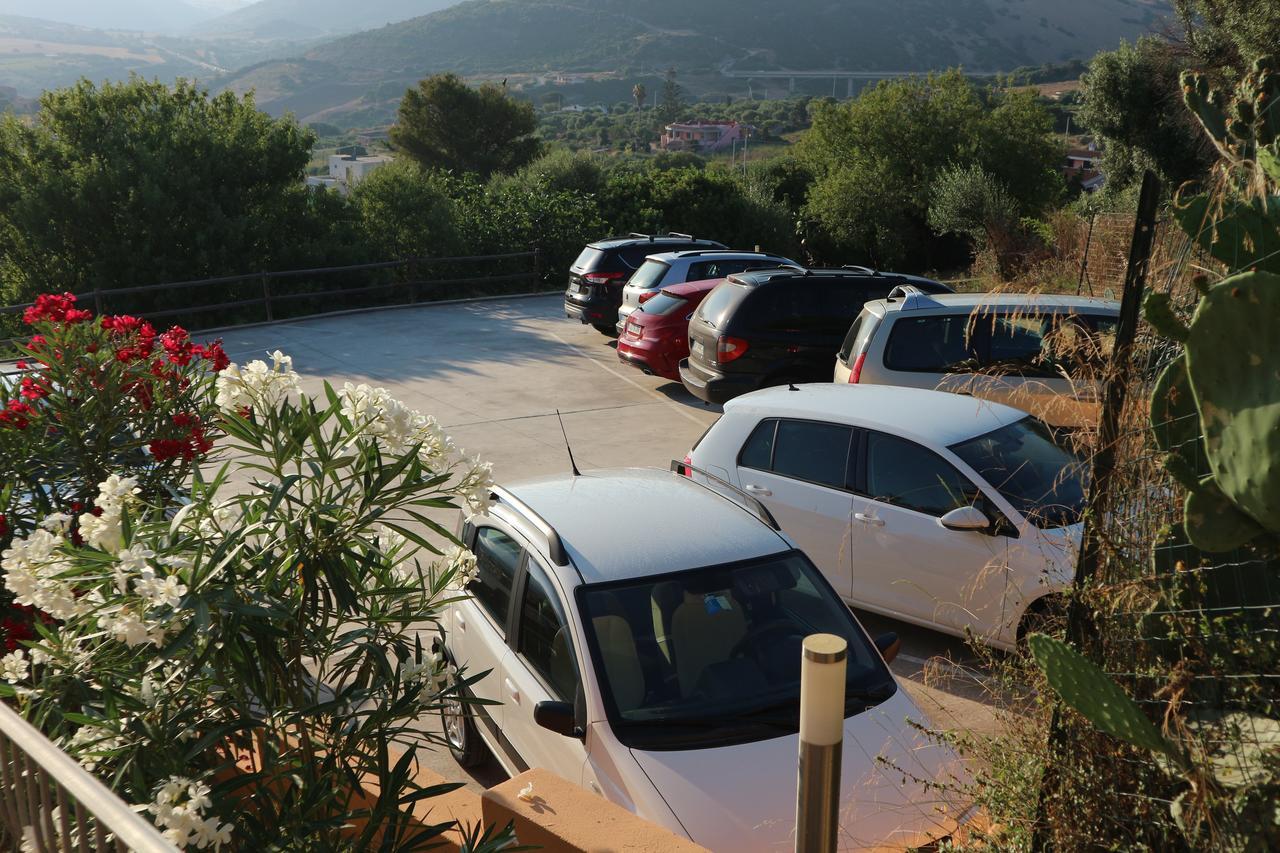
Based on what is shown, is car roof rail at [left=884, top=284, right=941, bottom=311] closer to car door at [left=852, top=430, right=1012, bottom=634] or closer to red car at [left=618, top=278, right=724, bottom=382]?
car door at [left=852, top=430, right=1012, bottom=634]

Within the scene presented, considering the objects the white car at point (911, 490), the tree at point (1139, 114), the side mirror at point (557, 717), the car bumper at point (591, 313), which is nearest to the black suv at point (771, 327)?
the white car at point (911, 490)

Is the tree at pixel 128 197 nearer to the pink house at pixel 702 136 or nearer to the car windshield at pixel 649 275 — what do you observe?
the car windshield at pixel 649 275

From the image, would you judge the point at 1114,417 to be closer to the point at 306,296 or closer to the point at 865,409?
the point at 865,409

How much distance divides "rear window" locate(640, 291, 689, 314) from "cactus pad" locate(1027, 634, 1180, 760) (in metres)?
11.9

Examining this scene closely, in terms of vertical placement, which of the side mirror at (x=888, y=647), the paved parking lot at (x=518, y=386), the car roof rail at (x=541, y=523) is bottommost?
the paved parking lot at (x=518, y=386)

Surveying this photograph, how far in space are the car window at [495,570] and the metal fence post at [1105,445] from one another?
9.37 feet

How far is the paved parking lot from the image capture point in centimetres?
746

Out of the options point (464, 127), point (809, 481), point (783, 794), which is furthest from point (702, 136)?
point (783, 794)

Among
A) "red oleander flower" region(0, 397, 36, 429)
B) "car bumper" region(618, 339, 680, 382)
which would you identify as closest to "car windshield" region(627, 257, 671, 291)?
"car bumper" region(618, 339, 680, 382)

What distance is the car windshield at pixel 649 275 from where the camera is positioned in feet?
54.1

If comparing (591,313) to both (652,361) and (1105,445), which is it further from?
(1105,445)

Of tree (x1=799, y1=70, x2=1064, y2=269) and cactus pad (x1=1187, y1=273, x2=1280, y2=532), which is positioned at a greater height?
cactus pad (x1=1187, y1=273, x2=1280, y2=532)

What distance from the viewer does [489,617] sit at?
5.67m

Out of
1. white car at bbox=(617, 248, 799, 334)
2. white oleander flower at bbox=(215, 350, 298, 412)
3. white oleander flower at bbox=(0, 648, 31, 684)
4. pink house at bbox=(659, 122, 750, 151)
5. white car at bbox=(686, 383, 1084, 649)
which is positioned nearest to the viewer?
white oleander flower at bbox=(0, 648, 31, 684)
